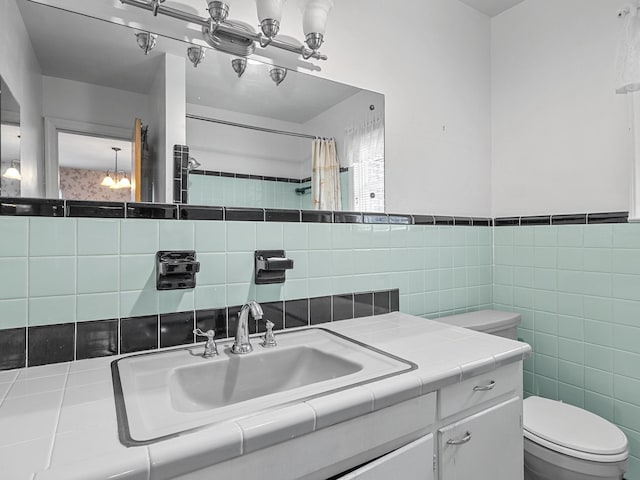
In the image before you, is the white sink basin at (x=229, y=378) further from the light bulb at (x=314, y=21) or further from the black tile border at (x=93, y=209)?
the light bulb at (x=314, y=21)

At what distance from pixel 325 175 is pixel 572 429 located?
1410 mm

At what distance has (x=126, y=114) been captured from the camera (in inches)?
44.3

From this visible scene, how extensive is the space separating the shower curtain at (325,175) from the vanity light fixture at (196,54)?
521mm

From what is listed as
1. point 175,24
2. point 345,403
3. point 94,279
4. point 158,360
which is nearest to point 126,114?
point 175,24

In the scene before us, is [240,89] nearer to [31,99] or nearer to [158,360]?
[31,99]

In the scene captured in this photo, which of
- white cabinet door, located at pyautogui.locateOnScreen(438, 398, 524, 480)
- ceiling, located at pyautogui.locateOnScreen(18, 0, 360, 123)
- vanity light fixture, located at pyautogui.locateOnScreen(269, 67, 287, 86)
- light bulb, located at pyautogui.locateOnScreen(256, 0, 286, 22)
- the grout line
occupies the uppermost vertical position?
light bulb, located at pyautogui.locateOnScreen(256, 0, 286, 22)

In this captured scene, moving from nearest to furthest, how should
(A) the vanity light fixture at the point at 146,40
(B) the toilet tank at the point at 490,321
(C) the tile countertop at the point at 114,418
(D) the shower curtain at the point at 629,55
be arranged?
1. (C) the tile countertop at the point at 114,418
2. (A) the vanity light fixture at the point at 146,40
3. (D) the shower curtain at the point at 629,55
4. (B) the toilet tank at the point at 490,321

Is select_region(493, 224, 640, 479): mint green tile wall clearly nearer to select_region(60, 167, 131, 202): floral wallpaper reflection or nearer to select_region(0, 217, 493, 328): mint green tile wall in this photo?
select_region(0, 217, 493, 328): mint green tile wall

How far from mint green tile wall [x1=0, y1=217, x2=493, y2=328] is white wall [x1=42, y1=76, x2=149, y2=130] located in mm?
313

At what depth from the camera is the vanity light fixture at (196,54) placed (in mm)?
1230

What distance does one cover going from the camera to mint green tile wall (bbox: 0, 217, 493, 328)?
981mm

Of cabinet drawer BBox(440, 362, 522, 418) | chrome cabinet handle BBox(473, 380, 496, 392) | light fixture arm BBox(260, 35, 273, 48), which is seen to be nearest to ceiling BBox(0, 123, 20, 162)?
light fixture arm BBox(260, 35, 273, 48)

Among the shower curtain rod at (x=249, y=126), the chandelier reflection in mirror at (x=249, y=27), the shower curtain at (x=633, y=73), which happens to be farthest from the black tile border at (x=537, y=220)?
the chandelier reflection in mirror at (x=249, y=27)

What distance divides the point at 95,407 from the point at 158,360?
31 centimetres
